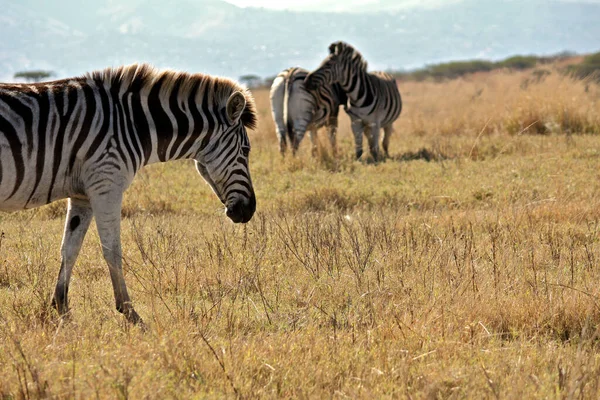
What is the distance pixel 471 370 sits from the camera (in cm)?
427

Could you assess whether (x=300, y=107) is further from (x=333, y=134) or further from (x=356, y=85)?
(x=356, y=85)

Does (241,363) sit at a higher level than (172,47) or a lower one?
lower

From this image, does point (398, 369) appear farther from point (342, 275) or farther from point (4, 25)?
point (4, 25)

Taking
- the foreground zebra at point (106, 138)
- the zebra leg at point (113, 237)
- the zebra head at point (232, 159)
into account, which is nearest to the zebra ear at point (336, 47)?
the zebra head at point (232, 159)

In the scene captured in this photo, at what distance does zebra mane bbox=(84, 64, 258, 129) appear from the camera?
18.4ft

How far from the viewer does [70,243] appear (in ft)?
18.4

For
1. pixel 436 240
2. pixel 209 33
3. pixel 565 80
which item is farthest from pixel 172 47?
pixel 436 240

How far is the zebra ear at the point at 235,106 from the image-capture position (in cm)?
598

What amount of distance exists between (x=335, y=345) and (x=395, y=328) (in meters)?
0.63

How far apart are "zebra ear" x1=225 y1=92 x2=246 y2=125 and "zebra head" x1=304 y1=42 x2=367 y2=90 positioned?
8403 millimetres

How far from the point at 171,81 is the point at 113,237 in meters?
1.30

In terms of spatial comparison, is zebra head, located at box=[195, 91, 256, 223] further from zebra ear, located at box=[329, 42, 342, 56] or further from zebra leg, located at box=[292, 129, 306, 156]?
zebra ear, located at box=[329, 42, 342, 56]

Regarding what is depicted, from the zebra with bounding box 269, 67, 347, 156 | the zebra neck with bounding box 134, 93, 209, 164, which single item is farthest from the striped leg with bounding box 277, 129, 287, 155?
the zebra neck with bounding box 134, 93, 209, 164

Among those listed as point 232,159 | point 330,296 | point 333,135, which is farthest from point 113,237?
point 333,135
